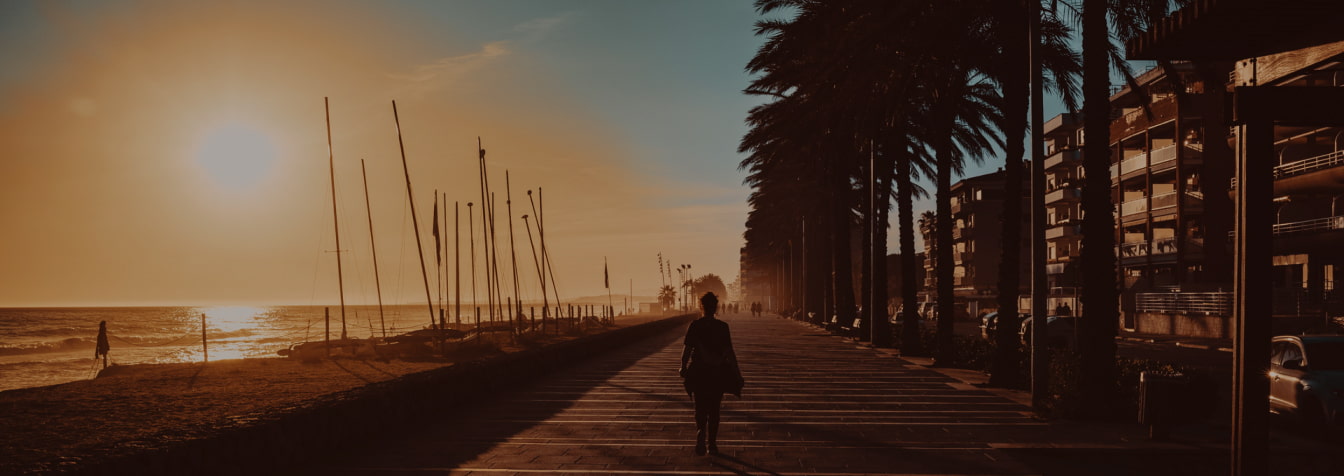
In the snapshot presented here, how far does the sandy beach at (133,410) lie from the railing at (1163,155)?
5485 centimetres

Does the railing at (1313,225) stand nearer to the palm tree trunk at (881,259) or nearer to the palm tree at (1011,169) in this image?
the palm tree trunk at (881,259)

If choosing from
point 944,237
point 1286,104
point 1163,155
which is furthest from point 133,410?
point 1163,155

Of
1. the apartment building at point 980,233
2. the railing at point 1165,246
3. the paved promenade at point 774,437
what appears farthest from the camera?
the apartment building at point 980,233

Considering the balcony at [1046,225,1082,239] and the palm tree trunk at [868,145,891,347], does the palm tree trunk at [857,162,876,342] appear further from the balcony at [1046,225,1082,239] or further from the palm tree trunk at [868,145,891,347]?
the balcony at [1046,225,1082,239]

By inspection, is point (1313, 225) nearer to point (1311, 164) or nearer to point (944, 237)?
point (1311, 164)

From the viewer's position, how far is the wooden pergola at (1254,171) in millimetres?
7043

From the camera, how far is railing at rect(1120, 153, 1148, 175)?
66312mm

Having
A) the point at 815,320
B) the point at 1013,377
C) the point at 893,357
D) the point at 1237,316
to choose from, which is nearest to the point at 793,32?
the point at 893,357

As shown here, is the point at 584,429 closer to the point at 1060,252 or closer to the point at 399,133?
the point at 399,133

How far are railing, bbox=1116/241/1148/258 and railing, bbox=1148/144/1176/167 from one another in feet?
16.1

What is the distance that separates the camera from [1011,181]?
1945 centimetres

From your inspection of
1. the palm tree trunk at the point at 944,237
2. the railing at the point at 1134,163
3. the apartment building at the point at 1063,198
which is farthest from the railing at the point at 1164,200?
the palm tree trunk at the point at 944,237

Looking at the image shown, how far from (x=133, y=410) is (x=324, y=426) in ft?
9.45

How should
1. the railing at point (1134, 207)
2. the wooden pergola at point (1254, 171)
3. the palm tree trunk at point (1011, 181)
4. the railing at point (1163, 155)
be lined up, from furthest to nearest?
1. the railing at point (1134, 207)
2. the railing at point (1163, 155)
3. the palm tree trunk at point (1011, 181)
4. the wooden pergola at point (1254, 171)
